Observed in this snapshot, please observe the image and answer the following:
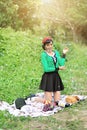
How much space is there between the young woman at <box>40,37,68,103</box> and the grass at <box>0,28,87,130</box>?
675 mm

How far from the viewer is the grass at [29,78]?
8.27 m

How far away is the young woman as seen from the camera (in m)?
9.79

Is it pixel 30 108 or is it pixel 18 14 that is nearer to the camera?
pixel 30 108

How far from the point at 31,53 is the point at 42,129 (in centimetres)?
1010

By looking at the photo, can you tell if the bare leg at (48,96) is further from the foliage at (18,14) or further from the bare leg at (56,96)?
the foliage at (18,14)

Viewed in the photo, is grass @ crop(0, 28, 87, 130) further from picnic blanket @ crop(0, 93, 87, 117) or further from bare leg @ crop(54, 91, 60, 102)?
bare leg @ crop(54, 91, 60, 102)

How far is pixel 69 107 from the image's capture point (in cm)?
956

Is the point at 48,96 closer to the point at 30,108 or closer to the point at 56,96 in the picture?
the point at 56,96

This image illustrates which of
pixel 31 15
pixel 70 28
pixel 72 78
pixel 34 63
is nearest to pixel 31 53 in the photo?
pixel 34 63

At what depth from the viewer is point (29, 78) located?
43.3 feet

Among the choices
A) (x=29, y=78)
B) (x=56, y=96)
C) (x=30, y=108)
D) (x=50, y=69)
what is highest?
(x=50, y=69)

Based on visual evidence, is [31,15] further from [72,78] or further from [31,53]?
[72,78]

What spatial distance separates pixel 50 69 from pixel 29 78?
3466 mm

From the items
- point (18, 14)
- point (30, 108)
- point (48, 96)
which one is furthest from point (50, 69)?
point (18, 14)
